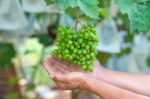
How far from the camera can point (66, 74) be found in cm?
120

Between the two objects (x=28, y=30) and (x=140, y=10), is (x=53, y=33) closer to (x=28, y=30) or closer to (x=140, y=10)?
(x=28, y=30)

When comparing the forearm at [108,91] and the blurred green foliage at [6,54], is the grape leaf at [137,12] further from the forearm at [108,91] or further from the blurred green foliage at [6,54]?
the blurred green foliage at [6,54]

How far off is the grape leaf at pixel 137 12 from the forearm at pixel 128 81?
185mm

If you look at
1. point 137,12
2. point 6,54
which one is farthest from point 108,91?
point 6,54

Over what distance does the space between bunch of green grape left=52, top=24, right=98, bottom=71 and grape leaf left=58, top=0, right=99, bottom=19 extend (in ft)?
0.22

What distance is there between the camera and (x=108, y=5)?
2.37 m

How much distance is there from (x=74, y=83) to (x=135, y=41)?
77.2 inches

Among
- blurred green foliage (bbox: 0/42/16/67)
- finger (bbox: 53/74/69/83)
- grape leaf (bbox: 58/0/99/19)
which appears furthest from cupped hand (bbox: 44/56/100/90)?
blurred green foliage (bbox: 0/42/16/67)

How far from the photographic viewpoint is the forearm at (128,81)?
1.26m

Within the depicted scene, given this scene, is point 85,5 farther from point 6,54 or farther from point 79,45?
point 6,54

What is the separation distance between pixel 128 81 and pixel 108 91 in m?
0.08

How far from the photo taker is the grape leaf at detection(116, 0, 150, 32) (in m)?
1.12

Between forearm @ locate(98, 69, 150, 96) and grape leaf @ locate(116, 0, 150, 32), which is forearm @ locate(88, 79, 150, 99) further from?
grape leaf @ locate(116, 0, 150, 32)

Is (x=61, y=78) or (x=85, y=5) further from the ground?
(x=85, y=5)
